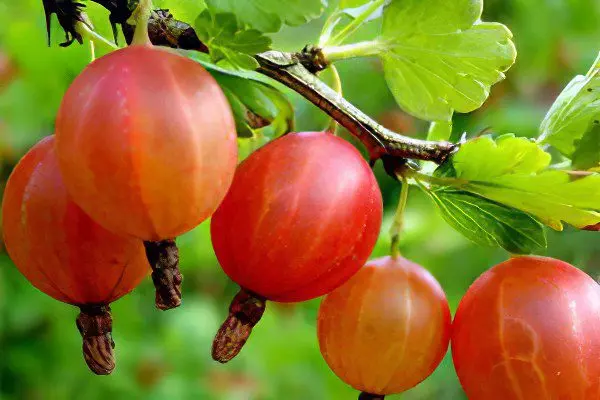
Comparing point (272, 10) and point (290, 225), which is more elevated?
point (272, 10)

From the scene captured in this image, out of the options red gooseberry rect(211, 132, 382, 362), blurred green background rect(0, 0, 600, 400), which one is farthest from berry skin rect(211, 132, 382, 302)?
blurred green background rect(0, 0, 600, 400)

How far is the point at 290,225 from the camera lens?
51 cm

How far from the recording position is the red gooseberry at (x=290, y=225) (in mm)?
510

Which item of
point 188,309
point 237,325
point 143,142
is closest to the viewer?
point 143,142

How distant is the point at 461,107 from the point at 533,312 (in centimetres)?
17

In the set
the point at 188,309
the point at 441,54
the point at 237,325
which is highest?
the point at 441,54

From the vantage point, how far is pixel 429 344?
0.62 metres

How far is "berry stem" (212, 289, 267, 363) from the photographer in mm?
521

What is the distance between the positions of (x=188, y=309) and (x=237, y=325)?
4.46ft

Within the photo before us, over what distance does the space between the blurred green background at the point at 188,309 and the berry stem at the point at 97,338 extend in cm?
88

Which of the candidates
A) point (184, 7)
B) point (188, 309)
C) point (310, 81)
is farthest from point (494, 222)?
point (188, 309)

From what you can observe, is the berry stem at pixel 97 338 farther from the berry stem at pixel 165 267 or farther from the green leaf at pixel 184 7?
the green leaf at pixel 184 7

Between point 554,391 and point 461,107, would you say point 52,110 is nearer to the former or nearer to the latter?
point 461,107

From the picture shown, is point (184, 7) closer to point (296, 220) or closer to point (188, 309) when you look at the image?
point (296, 220)
